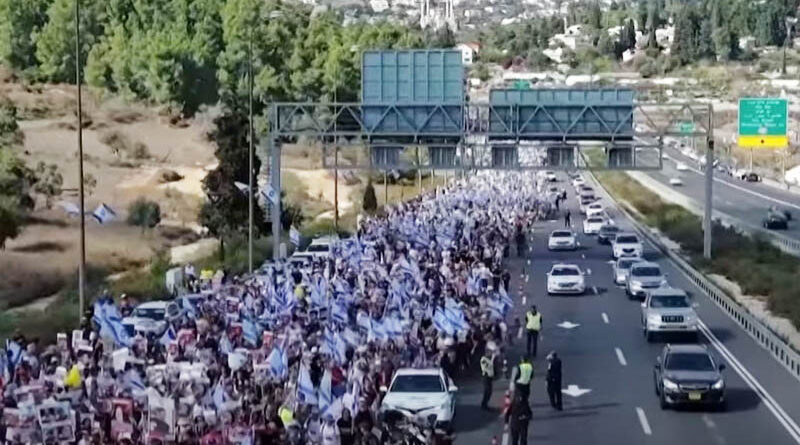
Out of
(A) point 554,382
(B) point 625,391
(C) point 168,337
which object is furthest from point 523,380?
(C) point 168,337

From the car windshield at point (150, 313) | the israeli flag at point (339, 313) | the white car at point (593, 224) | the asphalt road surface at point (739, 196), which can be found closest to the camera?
the israeli flag at point (339, 313)

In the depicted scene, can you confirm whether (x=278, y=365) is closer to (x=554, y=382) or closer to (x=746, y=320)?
(x=554, y=382)

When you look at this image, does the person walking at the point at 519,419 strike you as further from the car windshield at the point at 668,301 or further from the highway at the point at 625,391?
the car windshield at the point at 668,301

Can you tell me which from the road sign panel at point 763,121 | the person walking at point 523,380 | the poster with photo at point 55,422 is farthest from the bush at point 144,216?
the poster with photo at point 55,422

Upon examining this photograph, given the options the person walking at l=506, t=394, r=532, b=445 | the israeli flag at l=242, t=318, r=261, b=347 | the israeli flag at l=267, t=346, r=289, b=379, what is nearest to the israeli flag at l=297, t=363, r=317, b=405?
the israeli flag at l=267, t=346, r=289, b=379

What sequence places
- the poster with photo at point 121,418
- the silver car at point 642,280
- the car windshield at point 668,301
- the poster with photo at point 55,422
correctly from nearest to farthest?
1. the poster with photo at point 55,422
2. the poster with photo at point 121,418
3. the car windshield at point 668,301
4. the silver car at point 642,280

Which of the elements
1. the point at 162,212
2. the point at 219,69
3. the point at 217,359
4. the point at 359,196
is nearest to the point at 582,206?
the point at 359,196
